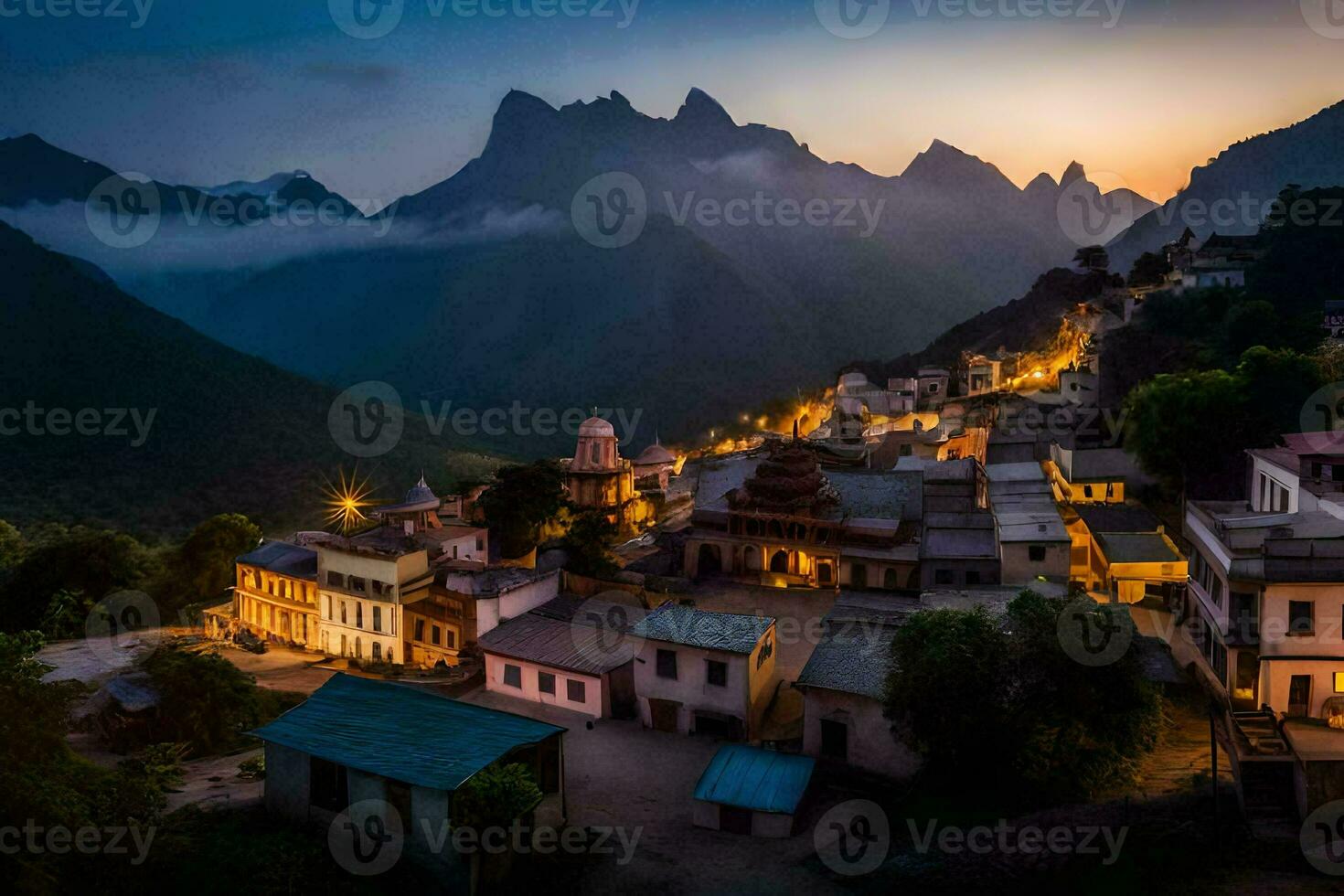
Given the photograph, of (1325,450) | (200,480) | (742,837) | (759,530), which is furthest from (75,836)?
(200,480)

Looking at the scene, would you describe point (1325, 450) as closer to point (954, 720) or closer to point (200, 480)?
point (954, 720)

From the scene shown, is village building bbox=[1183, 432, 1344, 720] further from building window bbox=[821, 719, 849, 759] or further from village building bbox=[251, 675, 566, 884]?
village building bbox=[251, 675, 566, 884]

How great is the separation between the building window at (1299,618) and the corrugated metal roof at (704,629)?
474 inches

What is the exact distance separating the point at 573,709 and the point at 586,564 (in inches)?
426

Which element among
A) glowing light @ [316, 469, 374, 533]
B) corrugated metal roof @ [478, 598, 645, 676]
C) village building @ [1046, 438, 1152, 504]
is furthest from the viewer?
glowing light @ [316, 469, 374, 533]

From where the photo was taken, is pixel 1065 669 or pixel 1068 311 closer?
pixel 1065 669

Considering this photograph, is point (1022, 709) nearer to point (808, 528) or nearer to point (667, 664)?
point (667, 664)

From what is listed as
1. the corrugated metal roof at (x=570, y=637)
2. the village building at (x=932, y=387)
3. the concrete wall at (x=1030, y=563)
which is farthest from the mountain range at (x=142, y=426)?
the concrete wall at (x=1030, y=563)

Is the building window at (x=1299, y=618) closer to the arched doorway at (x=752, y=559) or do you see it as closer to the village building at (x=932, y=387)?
the arched doorway at (x=752, y=559)

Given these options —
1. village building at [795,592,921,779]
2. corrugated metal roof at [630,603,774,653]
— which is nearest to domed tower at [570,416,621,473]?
corrugated metal roof at [630,603,774,653]

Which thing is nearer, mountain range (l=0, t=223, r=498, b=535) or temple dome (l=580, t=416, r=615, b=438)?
temple dome (l=580, t=416, r=615, b=438)

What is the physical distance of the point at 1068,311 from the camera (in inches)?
2886

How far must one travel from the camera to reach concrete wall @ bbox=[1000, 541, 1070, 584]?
98.2ft

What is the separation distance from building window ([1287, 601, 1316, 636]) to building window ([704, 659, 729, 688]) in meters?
12.8
